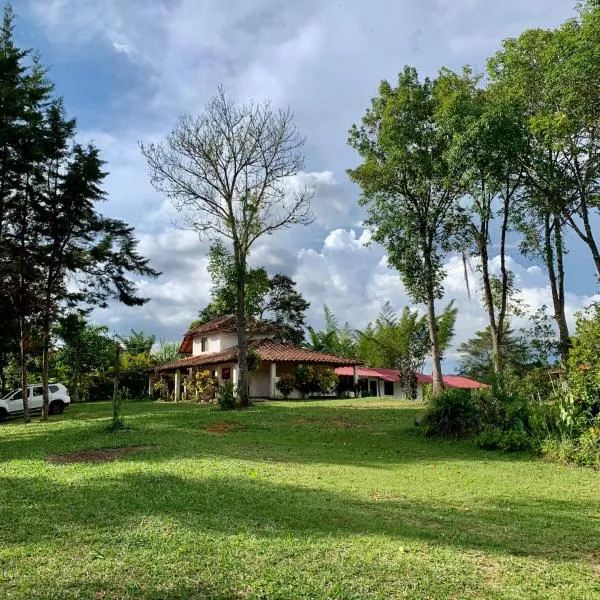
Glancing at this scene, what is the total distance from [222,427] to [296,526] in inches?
441

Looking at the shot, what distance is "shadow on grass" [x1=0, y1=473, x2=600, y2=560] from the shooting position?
5.57 meters

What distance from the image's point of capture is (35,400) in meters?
27.7

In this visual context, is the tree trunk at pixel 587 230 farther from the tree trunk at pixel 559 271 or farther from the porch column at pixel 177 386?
the porch column at pixel 177 386

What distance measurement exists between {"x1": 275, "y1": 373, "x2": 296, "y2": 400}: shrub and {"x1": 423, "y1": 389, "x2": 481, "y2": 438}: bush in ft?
55.9

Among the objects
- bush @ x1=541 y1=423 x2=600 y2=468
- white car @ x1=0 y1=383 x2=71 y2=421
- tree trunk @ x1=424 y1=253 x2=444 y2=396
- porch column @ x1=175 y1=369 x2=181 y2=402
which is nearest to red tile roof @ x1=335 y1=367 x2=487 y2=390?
porch column @ x1=175 y1=369 x2=181 y2=402

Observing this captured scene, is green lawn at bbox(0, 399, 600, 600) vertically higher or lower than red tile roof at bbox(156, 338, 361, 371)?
lower

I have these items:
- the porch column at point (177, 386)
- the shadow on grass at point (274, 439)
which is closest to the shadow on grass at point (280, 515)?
the shadow on grass at point (274, 439)

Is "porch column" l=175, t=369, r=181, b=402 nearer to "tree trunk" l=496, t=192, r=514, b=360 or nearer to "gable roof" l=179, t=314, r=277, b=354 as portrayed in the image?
"gable roof" l=179, t=314, r=277, b=354

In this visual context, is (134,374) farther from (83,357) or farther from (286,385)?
(286,385)

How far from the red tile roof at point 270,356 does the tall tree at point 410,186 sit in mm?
8567

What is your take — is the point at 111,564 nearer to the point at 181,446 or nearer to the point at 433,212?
the point at 181,446

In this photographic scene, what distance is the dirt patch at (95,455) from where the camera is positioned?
1073 centimetres

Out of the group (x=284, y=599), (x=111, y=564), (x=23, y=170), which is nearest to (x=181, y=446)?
(x=111, y=564)

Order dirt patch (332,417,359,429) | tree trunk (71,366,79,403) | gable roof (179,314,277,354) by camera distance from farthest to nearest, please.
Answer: tree trunk (71,366,79,403)
gable roof (179,314,277,354)
dirt patch (332,417,359,429)
